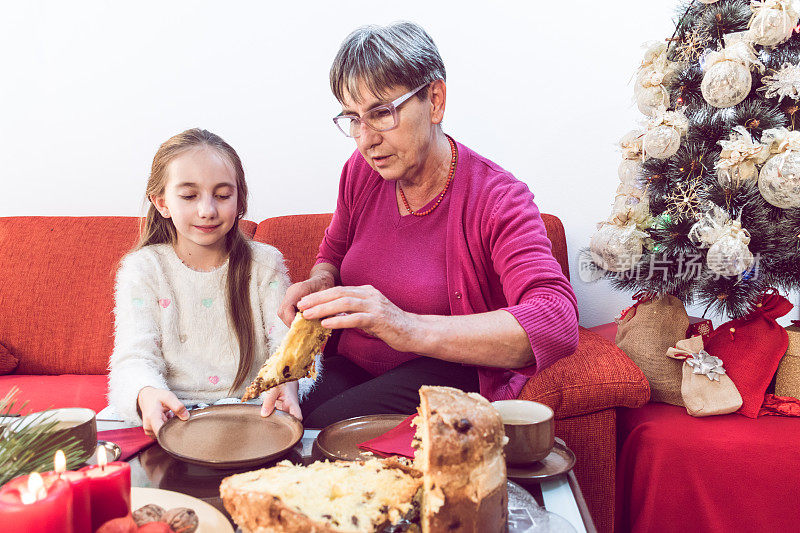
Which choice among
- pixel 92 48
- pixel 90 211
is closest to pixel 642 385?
pixel 90 211

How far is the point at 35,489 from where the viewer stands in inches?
20.8

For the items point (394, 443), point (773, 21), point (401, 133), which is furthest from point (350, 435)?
point (773, 21)

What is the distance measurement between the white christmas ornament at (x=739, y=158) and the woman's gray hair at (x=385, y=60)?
95cm

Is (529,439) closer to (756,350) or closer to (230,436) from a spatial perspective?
(230,436)

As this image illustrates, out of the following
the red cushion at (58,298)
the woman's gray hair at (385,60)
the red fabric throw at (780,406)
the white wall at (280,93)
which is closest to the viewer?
the woman's gray hair at (385,60)

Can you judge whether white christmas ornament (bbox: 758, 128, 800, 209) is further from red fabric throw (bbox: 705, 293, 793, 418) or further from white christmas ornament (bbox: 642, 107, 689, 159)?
red fabric throw (bbox: 705, 293, 793, 418)

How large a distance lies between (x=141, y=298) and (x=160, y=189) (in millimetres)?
340

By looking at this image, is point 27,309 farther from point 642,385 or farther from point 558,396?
point 642,385

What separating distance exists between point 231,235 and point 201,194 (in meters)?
0.23

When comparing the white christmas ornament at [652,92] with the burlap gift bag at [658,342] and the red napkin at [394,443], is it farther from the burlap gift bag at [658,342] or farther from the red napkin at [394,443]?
the red napkin at [394,443]

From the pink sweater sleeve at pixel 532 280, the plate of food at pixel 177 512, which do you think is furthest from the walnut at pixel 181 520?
the pink sweater sleeve at pixel 532 280

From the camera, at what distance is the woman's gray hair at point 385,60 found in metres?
1.40

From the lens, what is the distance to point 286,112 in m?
2.76

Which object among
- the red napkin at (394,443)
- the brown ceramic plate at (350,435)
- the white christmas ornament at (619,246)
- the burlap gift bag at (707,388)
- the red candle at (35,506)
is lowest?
the burlap gift bag at (707,388)
